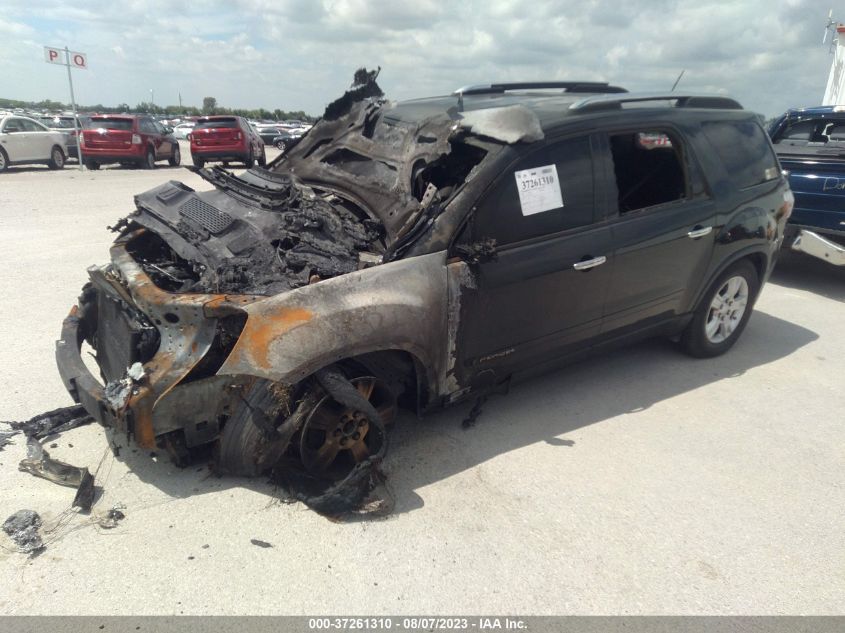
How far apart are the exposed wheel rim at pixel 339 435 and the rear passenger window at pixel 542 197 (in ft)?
3.31

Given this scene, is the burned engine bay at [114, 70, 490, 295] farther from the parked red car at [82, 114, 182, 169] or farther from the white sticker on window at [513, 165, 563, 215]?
the parked red car at [82, 114, 182, 169]

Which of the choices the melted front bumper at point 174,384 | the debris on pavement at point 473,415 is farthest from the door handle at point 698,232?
the melted front bumper at point 174,384

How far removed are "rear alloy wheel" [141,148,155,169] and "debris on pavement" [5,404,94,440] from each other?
662 inches

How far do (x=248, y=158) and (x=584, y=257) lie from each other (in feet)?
59.7

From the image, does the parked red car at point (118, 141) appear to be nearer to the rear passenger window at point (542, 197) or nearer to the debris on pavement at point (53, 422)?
the debris on pavement at point (53, 422)

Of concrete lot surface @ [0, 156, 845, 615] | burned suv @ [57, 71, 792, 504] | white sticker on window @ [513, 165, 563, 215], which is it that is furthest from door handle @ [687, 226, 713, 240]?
white sticker on window @ [513, 165, 563, 215]

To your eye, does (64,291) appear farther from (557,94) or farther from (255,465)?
(557,94)

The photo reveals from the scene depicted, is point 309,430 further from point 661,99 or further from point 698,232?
point 661,99

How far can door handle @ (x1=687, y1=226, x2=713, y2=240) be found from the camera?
4.17m

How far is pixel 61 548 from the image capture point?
8.54 ft

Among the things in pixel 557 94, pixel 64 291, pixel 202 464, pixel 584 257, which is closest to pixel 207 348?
pixel 202 464

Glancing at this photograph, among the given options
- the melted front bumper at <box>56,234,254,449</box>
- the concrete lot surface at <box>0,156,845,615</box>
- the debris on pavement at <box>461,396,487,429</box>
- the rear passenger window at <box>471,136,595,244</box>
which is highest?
the rear passenger window at <box>471,136,595,244</box>

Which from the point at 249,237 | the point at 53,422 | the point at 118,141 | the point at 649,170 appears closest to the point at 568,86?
the point at 649,170

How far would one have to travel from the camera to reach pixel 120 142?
17.5 m
